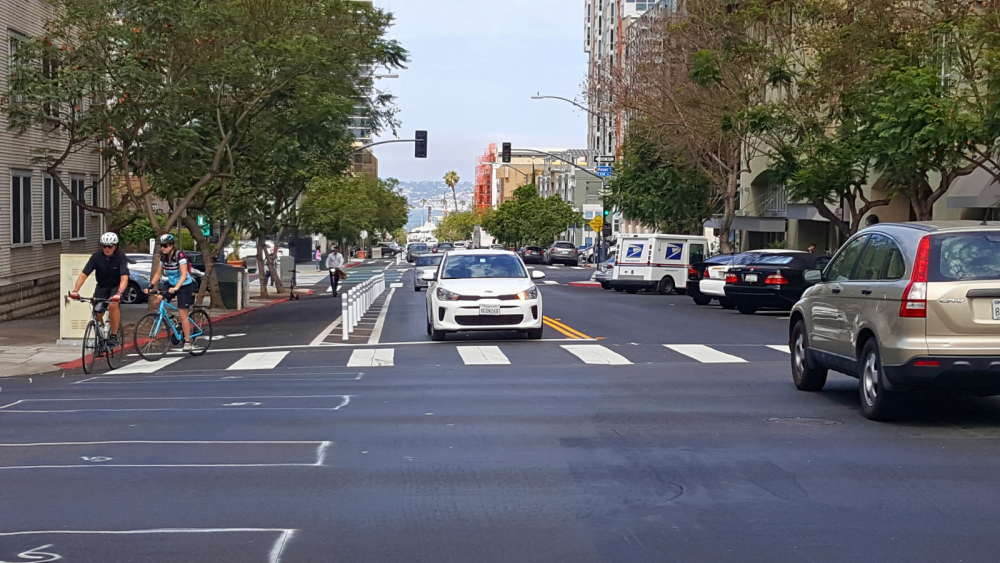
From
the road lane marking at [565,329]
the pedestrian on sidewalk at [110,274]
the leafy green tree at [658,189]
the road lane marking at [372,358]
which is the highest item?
the leafy green tree at [658,189]

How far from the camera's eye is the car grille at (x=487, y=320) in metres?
19.3

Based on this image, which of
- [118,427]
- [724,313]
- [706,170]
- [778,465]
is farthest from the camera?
[706,170]

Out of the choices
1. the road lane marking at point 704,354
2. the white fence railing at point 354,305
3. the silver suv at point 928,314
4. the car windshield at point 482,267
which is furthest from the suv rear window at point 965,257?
the white fence railing at point 354,305

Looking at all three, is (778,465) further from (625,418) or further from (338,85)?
(338,85)

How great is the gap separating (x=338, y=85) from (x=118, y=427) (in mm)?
18673

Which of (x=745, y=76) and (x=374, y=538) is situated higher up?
(x=745, y=76)

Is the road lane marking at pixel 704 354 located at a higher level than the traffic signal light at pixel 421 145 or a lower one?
lower

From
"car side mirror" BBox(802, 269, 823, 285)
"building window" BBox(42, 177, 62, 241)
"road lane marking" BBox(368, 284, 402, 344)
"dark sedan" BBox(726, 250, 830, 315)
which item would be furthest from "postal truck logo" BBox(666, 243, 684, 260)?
"car side mirror" BBox(802, 269, 823, 285)

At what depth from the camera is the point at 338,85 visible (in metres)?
28.2

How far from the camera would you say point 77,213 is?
3356 centimetres

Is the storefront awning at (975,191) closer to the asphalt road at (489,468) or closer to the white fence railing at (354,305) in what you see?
the white fence railing at (354,305)

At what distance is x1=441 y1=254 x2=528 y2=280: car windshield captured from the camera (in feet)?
66.7

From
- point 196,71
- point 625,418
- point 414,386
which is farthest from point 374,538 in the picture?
point 196,71

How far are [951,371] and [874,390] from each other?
2.78 ft
